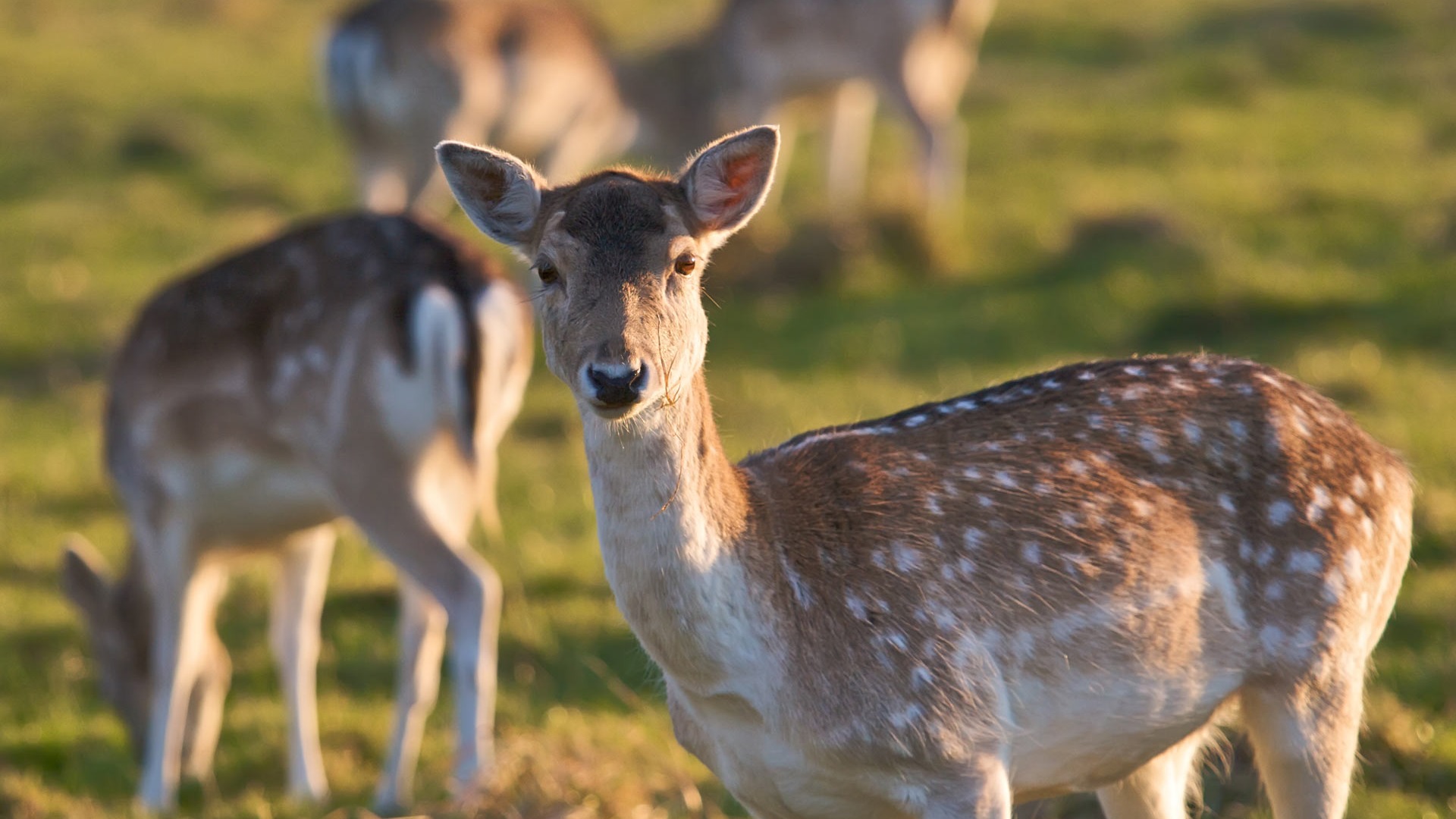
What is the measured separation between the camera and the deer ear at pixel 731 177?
146 inches

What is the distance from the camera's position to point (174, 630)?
20.5 ft

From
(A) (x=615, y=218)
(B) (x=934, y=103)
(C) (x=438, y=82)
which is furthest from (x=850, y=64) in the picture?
(A) (x=615, y=218)

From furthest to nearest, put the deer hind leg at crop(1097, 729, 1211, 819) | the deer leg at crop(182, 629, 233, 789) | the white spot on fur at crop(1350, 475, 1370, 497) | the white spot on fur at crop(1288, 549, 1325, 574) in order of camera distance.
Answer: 1. the deer leg at crop(182, 629, 233, 789)
2. the deer hind leg at crop(1097, 729, 1211, 819)
3. the white spot on fur at crop(1350, 475, 1370, 497)
4. the white spot on fur at crop(1288, 549, 1325, 574)

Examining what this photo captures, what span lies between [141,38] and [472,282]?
11.9 m

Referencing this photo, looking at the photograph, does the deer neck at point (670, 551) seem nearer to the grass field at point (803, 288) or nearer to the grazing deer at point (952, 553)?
the grazing deer at point (952, 553)

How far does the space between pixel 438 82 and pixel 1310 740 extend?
848 centimetres

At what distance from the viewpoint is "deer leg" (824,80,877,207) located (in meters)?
12.8

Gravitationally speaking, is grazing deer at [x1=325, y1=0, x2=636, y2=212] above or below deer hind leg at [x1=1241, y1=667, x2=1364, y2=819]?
above

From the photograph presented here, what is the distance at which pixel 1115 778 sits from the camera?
Result: 391cm

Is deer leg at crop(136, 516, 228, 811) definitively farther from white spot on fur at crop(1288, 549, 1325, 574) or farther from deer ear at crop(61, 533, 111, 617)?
white spot on fur at crop(1288, 549, 1325, 574)

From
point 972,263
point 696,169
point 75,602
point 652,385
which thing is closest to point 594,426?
point 652,385

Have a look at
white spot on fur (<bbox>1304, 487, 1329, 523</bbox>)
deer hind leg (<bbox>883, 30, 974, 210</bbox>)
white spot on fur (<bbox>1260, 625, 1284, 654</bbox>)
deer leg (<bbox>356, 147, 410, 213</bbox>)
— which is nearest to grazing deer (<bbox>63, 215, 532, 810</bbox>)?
white spot on fur (<bbox>1260, 625, 1284, 654</bbox>)

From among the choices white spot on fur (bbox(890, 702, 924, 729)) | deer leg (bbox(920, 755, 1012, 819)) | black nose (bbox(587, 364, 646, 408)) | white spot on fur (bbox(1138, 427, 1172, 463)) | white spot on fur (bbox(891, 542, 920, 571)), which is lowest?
deer leg (bbox(920, 755, 1012, 819))

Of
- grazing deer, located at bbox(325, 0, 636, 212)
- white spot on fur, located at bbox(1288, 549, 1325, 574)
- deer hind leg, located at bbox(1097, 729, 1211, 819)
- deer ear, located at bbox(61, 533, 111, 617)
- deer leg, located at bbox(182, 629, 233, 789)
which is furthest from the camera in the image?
grazing deer, located at bbox(325, 0, 636, 212)
